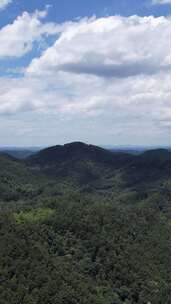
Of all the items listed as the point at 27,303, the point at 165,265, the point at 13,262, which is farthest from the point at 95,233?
the point at 27,303

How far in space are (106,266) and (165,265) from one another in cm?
2645

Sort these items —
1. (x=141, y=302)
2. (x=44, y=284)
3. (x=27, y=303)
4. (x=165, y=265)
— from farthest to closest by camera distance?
(x=165, y=265)
(x=141, y=302)
(x=44, y=284)
(x=27, y=303)

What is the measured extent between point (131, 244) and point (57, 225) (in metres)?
31.9

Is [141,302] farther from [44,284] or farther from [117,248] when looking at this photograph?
[44,284]

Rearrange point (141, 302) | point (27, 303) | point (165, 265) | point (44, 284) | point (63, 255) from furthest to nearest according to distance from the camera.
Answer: point (165, 265) → point (63, 255) → point (141, 302) → point (44, 284) → point (27, 303)

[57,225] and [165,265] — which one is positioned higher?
[57,225]

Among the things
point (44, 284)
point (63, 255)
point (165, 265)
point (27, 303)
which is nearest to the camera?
point (27, 303)

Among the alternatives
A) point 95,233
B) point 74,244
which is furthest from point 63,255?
point 95,233

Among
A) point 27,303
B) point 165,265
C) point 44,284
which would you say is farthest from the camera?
point 165,265

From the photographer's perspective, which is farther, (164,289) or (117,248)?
(117,248)

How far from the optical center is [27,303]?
443 feet

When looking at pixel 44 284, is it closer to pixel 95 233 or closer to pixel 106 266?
pixel 106 266

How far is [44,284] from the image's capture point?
145000 mm

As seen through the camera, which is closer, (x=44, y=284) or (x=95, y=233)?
(x=44, y=284)
